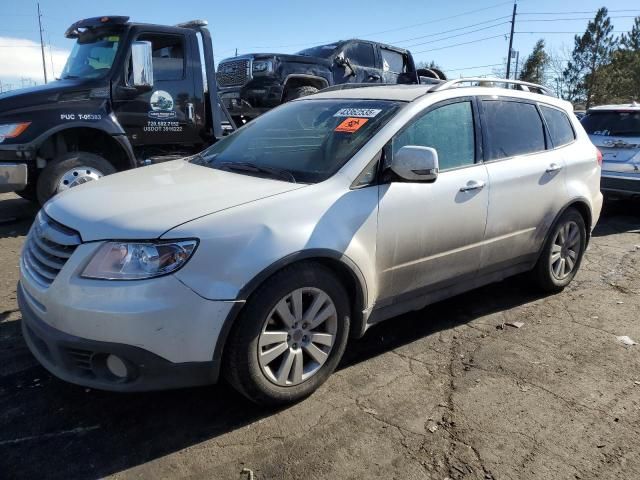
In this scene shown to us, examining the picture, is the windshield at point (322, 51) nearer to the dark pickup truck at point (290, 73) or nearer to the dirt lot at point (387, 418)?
the dark pickup truck at point (290, 73)

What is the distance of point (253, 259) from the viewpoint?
258 centimetres

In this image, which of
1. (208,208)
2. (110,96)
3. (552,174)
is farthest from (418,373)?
(110,96)

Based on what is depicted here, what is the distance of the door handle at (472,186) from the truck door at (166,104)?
4.52 m

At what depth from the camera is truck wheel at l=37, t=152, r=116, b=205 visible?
5988 mm

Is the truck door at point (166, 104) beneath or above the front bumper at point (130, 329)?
above

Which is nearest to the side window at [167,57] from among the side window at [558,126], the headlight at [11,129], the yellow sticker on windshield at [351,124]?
the headlight at [11,129]

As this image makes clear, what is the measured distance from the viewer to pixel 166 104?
688 centimetres

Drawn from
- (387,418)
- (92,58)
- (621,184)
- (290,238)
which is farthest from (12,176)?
(621,184)

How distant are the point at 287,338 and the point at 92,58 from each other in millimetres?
5458

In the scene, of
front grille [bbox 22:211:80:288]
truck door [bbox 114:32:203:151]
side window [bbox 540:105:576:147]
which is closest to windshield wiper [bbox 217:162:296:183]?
front grille [bbox 22:211:80:288]

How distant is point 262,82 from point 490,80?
233 inches

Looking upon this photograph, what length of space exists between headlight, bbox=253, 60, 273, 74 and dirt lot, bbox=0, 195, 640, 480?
6.59 metres

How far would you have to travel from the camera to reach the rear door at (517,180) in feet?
12.8

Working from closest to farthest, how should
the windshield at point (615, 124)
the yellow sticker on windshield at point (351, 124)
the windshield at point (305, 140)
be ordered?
the windshield at point (305, 140), the yellow sticker on windshield at point (351, 124), the windshield at point (615, 124)
